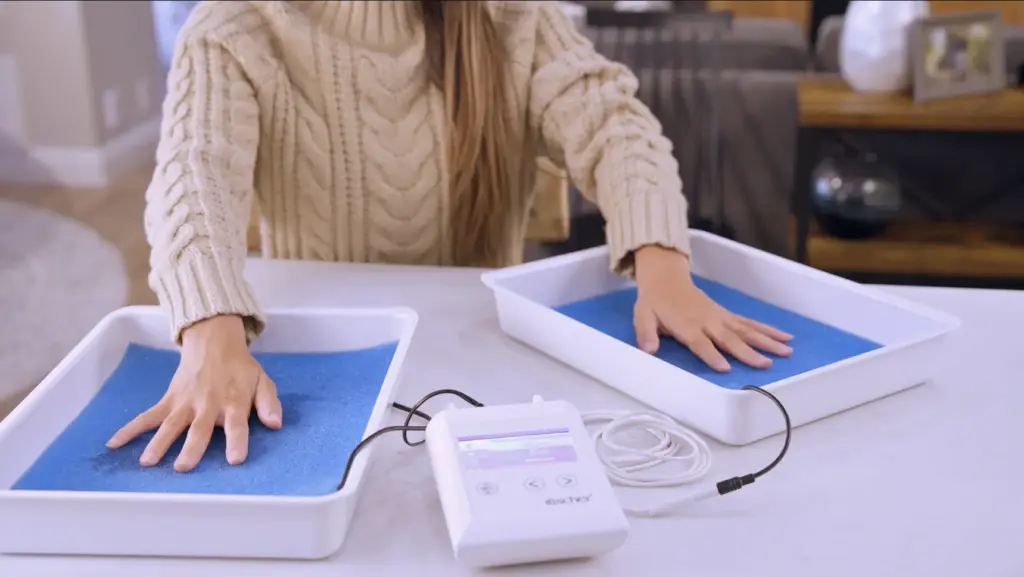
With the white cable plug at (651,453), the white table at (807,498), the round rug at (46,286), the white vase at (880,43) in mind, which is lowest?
the round rug at (46,286)

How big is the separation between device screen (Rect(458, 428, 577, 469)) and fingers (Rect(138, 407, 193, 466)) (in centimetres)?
20

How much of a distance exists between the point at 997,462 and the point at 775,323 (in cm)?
24

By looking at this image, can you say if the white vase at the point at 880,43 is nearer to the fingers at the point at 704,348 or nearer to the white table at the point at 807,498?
the white table at the point at 807,498

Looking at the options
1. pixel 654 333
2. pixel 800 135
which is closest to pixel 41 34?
pixel 800 135

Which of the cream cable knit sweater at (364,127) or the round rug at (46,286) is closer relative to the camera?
the cream cable knit sweater at (364,127)

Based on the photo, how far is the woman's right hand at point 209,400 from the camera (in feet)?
2.28

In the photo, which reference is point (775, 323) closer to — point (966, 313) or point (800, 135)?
point (966, 313)

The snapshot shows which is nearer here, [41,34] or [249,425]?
[249,425]

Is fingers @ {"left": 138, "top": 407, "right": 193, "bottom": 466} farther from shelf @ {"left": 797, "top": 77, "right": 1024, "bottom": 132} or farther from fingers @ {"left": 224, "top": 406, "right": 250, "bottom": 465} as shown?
shelf @ {"left": 797, "top": 77, "right": 1024, "bottom": 132}

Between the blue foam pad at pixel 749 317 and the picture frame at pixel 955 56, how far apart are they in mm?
1881

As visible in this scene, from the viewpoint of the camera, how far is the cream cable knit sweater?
41.6 inches

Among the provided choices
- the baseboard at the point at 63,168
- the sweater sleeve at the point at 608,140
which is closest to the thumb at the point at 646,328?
the sweater sleeve at the point at 608,140

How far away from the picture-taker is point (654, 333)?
891 millimetres

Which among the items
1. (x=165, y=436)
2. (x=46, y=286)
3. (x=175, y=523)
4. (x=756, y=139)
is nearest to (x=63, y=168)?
(x=46, y=286)
